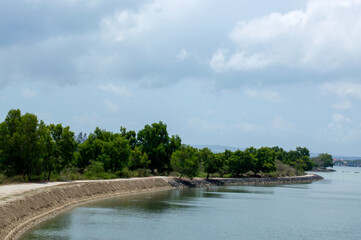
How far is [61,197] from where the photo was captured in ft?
179

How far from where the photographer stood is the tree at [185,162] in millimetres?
101438

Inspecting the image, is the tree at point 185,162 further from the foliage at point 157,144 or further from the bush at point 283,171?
the bush at point 283,171

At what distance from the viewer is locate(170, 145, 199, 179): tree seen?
101 metres

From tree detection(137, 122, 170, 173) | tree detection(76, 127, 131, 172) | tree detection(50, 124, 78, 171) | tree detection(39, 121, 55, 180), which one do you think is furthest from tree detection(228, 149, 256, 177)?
tree detection(39, 121, 55, 180)

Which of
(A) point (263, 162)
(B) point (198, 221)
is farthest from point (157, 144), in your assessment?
(B) point (198, 221)

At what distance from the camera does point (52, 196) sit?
170 feet

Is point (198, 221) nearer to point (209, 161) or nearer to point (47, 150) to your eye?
point (47, 150)

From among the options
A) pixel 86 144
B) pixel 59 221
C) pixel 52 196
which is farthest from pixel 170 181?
pixel 59 221

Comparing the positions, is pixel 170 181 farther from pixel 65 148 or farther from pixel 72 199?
pixel 72 199

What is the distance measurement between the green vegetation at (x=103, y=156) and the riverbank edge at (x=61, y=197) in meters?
4.92

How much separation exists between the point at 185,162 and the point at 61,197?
4949 centimetres

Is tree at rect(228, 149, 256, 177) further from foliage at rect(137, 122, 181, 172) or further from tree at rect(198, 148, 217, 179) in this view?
foliage at rect(137, 122, 181, 172)

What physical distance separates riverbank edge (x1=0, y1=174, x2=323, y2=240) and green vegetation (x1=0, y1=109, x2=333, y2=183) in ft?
16.1

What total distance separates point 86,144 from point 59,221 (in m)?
47.1
